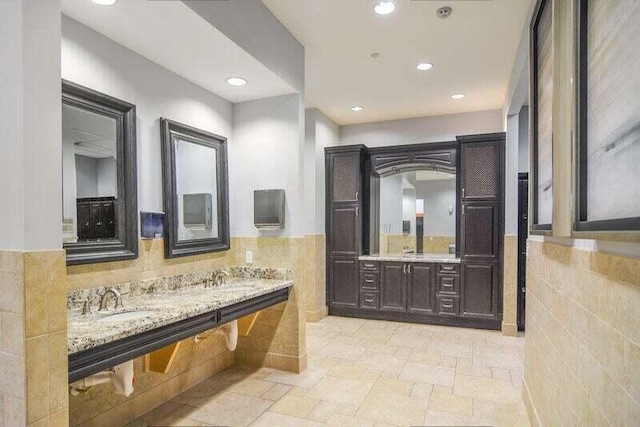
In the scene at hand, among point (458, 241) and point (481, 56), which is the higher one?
point (481, 56)

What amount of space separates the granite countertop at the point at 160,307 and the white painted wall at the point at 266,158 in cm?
43

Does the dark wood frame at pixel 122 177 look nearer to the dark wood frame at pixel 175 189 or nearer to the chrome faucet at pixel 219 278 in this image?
the dark wood frame at pixel 175 189

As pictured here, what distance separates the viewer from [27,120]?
0.95m

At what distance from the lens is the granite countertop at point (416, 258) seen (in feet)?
11.6

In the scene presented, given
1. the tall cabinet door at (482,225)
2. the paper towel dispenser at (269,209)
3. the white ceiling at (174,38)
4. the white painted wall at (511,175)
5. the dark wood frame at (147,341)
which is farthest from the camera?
the tall cabinet door at (482,225)

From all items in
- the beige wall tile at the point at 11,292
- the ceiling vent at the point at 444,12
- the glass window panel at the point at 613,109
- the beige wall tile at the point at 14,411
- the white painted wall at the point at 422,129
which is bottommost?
the beige wall tile at the point at 14,411

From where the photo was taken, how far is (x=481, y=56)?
154 cm

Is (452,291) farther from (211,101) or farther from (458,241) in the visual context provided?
(211,101)

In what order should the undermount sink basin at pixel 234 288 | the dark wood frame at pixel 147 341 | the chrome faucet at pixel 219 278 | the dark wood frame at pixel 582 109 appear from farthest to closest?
1. the chrome faucet at pixel 219 278
2. the undermount sink basin at pixel 234 288
3. the dark wood frame at pixel 147 341
4. the dark wood frame at pixel 582 109

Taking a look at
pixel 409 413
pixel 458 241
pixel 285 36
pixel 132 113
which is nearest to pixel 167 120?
pixel 132 113

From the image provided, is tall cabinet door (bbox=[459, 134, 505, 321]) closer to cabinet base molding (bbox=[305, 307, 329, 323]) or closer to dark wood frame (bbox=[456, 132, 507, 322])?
dark wood frame (bbox=[456, 132, 507, 322])

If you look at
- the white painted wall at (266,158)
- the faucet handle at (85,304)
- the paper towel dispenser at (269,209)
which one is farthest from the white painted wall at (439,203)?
the faucet handle at (85,304)

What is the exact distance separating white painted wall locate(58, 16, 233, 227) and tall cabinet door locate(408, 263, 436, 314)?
8.04ft

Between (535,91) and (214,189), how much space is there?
6.29 ft
